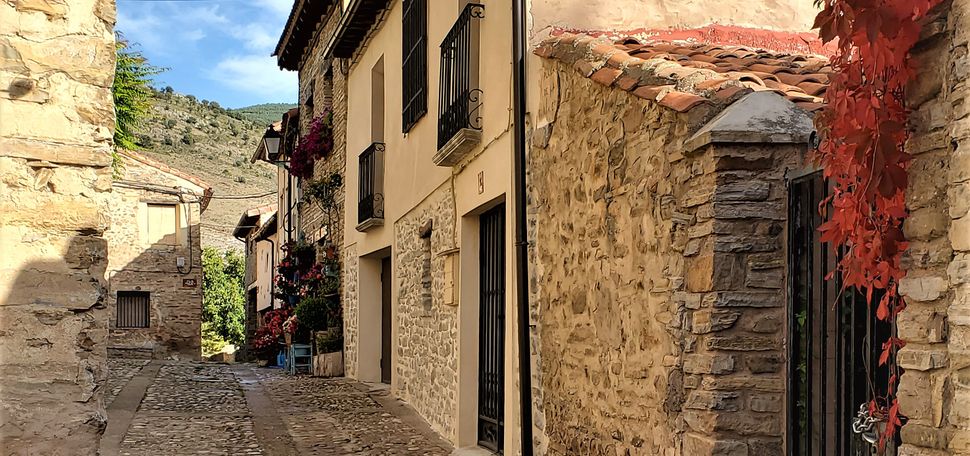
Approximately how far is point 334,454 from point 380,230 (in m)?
4.77

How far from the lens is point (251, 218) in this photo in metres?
28.5

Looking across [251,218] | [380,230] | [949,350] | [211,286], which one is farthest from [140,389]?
[211,286]

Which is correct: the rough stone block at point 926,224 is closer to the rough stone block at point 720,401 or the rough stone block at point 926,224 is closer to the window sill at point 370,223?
the rough stone block at point 720,401

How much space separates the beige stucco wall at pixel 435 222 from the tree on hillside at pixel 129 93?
3.81 m

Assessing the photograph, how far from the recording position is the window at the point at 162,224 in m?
25.0

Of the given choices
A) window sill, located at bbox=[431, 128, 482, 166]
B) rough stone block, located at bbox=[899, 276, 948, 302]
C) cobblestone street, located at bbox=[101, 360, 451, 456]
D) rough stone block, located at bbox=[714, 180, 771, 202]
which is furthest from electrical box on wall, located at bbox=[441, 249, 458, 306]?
rough stone block, located at bbox=[899, 276, 948, 302]

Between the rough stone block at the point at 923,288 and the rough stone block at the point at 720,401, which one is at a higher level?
the rough stone block at the point at 923,288

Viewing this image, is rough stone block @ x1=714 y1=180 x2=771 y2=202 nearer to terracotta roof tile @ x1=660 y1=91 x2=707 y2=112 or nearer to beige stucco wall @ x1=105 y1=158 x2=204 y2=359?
terracotta roof tile @ x1=660 y1=91 x2=707 y2=112

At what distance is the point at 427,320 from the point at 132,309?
1822 centimetres

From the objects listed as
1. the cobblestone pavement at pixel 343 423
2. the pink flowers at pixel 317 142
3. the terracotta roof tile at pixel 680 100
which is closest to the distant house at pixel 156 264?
the pink flowers at pixel 317 142

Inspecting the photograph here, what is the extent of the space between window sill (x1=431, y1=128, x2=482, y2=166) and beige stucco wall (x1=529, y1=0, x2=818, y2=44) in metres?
1.35

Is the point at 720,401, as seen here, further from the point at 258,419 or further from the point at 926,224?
the point at 258,419

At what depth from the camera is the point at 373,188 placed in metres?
11.7

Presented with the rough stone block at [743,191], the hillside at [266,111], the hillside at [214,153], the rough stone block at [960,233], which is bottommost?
the rough stone block at [960,233]
